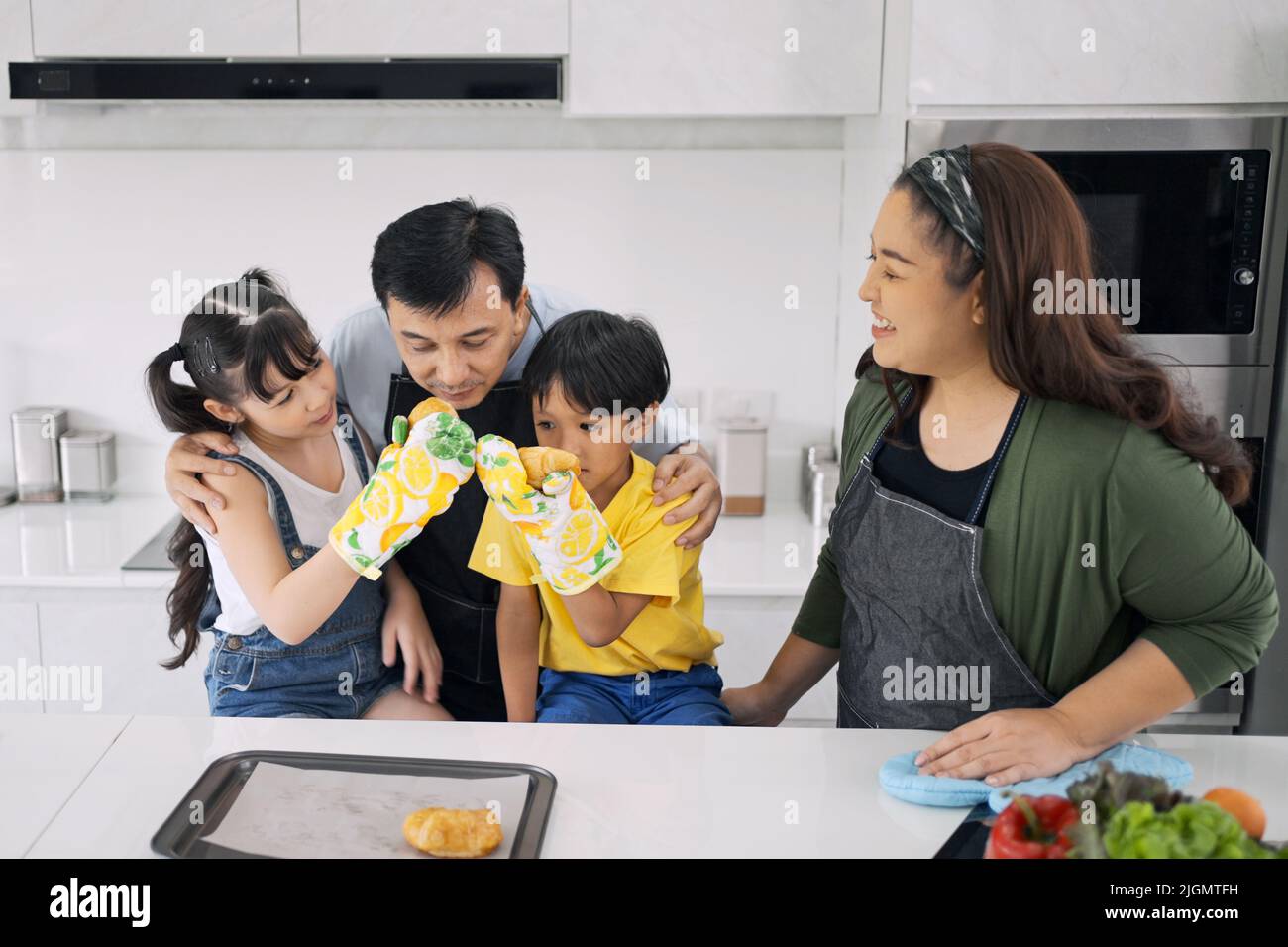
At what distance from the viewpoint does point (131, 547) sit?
8.02ft

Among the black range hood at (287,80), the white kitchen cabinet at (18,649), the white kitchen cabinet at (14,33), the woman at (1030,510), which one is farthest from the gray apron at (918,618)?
the white kitchen cabinet at (14,33)

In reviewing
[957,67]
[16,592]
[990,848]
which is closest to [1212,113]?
[957,67]

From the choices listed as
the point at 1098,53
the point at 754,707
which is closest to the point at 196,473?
the point at 754,707

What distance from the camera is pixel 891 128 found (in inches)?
89.1

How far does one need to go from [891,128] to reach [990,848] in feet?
5.26

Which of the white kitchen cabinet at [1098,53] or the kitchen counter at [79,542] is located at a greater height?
the white kitchen cabinet at [1098,53]

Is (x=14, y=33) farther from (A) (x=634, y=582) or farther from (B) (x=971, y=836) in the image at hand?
(B) (x=971, y=836)

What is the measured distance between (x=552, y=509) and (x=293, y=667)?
0.50 meters

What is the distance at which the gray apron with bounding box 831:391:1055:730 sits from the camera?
141cm

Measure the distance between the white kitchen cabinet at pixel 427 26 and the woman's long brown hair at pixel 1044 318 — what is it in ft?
3.84

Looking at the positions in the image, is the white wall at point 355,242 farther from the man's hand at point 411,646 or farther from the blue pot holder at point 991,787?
the blue pot holder at point 991,787

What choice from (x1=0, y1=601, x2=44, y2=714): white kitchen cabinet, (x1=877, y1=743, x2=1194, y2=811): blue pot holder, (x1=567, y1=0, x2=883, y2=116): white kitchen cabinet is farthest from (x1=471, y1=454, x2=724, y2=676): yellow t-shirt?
(x1=0, y1=601, x2=44, y2=714): white kitchen cabinet

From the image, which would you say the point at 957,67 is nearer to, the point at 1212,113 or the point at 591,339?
the point at 1212,113

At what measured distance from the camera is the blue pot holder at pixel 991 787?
1170mm
